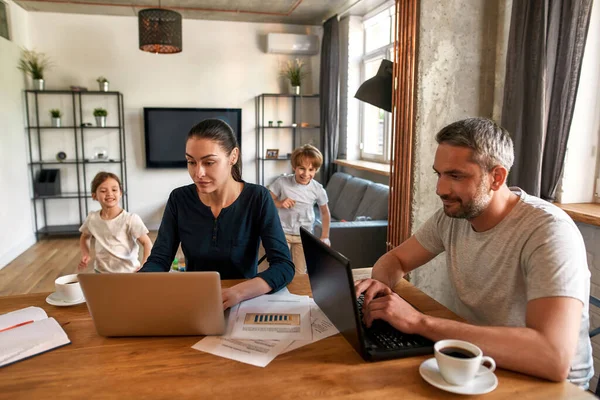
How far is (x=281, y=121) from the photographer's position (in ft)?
20.4

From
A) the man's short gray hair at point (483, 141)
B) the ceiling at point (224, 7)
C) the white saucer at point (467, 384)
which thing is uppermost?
the ceiling at point (224, 7)

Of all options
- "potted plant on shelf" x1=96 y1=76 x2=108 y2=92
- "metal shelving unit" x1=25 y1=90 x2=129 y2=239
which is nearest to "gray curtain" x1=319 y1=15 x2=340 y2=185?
"metal shelving unit" x1=25 y1=90 x2=129 y2=239

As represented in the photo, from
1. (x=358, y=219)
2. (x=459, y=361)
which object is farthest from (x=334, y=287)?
(x=358, y=219)

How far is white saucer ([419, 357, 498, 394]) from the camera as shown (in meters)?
0.95

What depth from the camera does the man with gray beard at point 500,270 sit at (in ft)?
3.46

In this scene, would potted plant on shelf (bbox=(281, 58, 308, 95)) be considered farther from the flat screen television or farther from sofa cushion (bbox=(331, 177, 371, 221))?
sofa cushion (bbox=(331, 177, 371, 221))

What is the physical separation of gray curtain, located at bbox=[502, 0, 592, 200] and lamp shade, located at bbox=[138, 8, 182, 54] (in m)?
2.84

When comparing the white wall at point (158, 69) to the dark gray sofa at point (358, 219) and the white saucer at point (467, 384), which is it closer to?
the dark gray sofa at point (358, 219)

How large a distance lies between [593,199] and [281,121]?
425 centimetres

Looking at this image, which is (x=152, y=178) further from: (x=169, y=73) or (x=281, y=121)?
(x=281, y=121)

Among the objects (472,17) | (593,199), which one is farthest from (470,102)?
(593,199)

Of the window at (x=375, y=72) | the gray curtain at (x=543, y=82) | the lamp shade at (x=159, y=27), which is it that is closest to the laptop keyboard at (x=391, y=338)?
the gray curtain at (x=543, y=82)

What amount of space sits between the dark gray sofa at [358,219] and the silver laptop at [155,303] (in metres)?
1.90

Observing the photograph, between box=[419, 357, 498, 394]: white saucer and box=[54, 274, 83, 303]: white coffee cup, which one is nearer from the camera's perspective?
box=[419, 357, 498, 394]: white saucer
